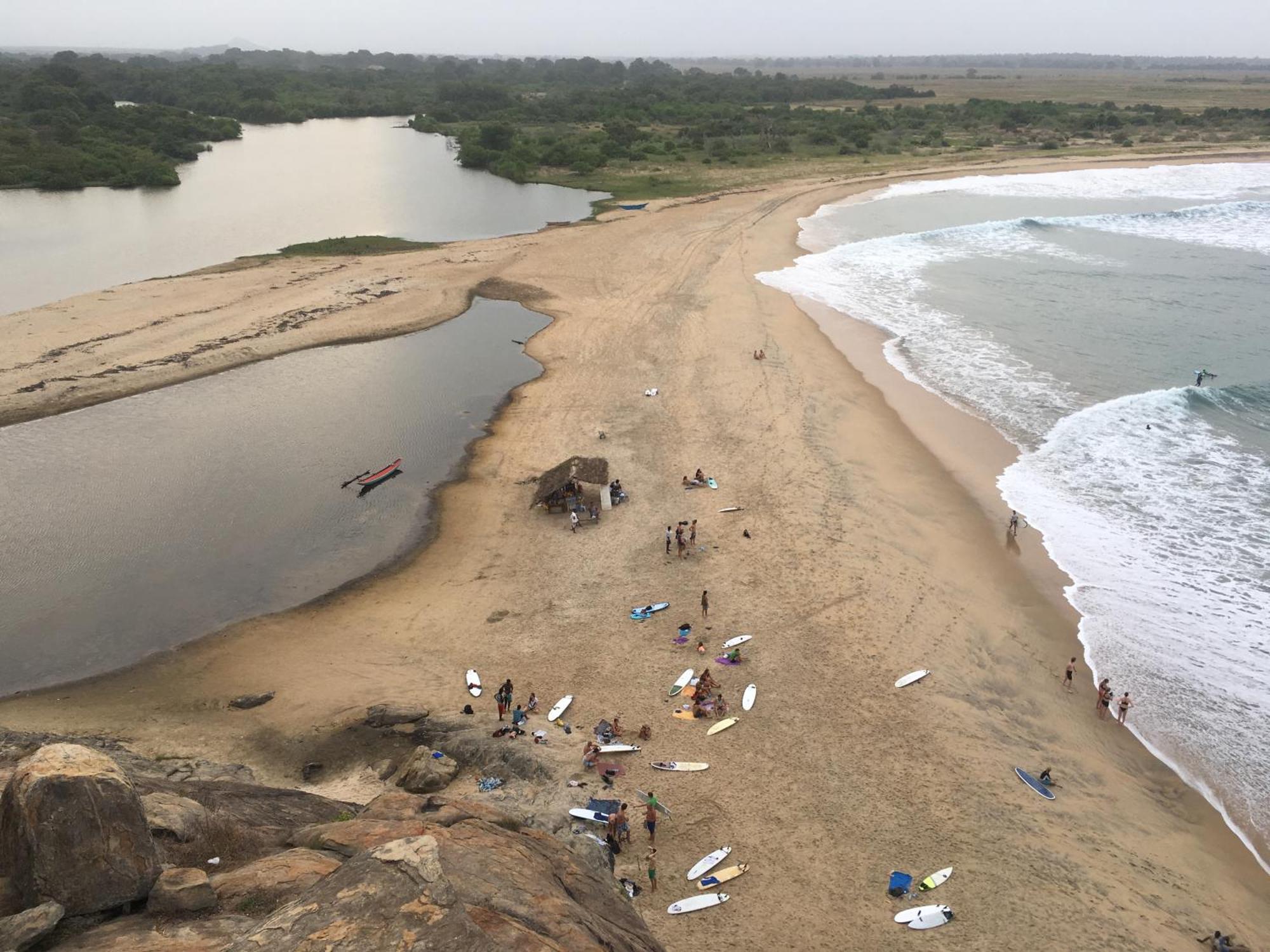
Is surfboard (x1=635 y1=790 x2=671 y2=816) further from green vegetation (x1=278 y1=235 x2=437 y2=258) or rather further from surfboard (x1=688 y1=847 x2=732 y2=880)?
green vegetation (x1=278 y1=235 x2=437 y2=258)

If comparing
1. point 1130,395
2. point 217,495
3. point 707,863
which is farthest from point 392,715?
point 1130,395

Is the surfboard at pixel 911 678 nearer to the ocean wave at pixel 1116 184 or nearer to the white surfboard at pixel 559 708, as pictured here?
the white surfboard at pixel 559 708

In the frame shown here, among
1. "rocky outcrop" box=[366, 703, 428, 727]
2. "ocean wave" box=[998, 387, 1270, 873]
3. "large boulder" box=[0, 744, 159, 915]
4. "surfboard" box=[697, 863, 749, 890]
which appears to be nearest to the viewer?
"large boulder" box=[0, 744, 159, 915]

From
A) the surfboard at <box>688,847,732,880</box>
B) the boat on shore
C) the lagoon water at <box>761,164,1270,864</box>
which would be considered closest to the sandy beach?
the surfboard at <box>688,847,732,880</box>

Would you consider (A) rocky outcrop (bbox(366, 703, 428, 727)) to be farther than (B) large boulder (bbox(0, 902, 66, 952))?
Yes

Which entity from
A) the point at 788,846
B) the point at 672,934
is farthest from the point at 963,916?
the point at 672,934

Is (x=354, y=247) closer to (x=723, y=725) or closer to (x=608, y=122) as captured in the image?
(x=723, y=725)
